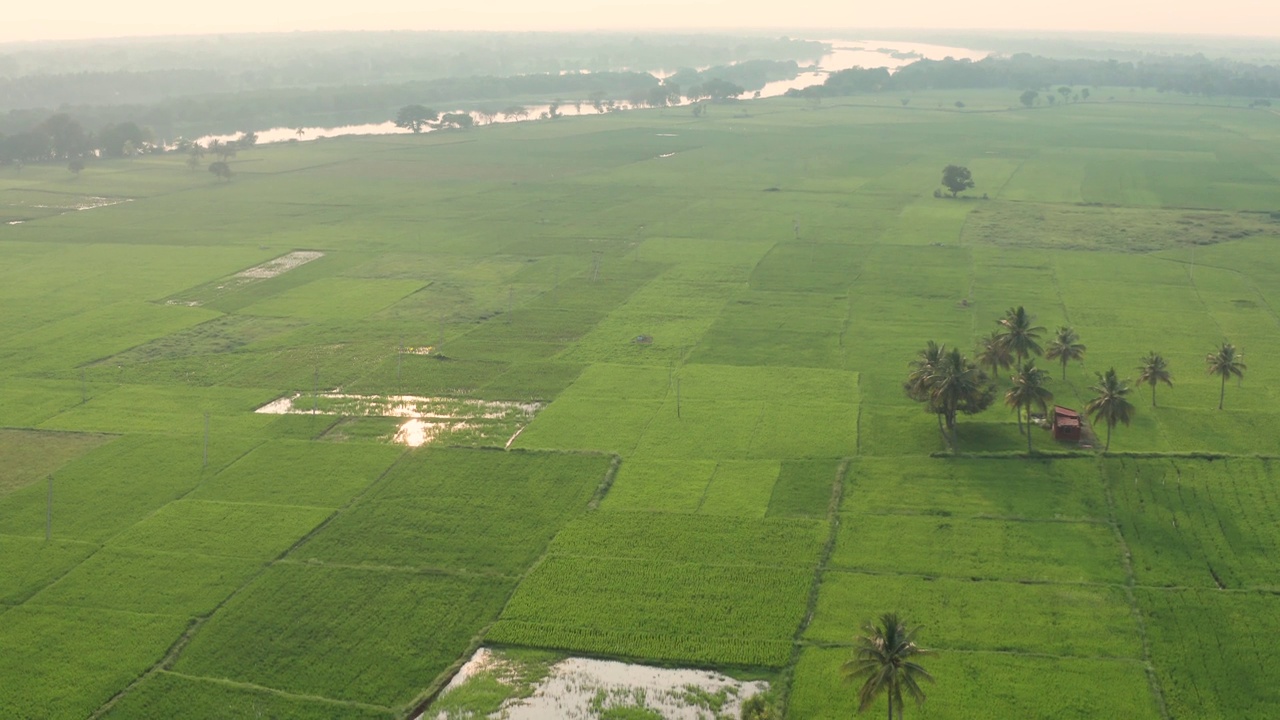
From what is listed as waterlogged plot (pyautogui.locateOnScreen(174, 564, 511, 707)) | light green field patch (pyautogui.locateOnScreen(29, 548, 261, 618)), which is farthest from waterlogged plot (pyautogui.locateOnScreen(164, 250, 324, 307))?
waterlogged plot (pyautogui.locateOnScreen(174, 564, 511, 707))

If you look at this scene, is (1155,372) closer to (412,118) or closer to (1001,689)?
(1001,689)

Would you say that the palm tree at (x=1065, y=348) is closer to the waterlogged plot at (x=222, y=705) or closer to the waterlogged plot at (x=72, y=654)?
the waterlogged plot at (x=222, y=705)

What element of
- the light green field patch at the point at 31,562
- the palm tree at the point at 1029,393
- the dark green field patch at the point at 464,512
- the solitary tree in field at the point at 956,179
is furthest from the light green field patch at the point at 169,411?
the solitary tree in field at the point at 956,179

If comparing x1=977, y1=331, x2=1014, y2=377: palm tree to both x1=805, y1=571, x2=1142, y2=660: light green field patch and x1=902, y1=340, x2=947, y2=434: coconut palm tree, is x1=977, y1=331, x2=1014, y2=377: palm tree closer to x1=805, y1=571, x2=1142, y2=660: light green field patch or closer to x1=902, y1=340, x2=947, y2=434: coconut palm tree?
x1=902, y1=340, x2=947, y2=434: coconut palm tree

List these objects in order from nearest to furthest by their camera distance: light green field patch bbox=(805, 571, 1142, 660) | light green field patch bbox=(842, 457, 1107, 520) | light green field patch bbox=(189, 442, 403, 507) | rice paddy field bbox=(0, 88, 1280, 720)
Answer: rice paddy field bbox=(0, 88, 1280, 720), light green field patch bbox=(805, 571, 1142, 660), light green field patch bbox=(842, 457, 1107, 520), light green field patch bbox=(189, 442, 403, 507)

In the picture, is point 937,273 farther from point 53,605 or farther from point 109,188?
point 109,188

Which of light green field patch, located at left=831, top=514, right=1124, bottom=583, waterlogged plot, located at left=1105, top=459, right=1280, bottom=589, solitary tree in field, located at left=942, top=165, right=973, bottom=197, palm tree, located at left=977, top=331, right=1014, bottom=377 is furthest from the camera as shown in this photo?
solitary tree in field, located at left=942, top=165, right=973, bottom=197
